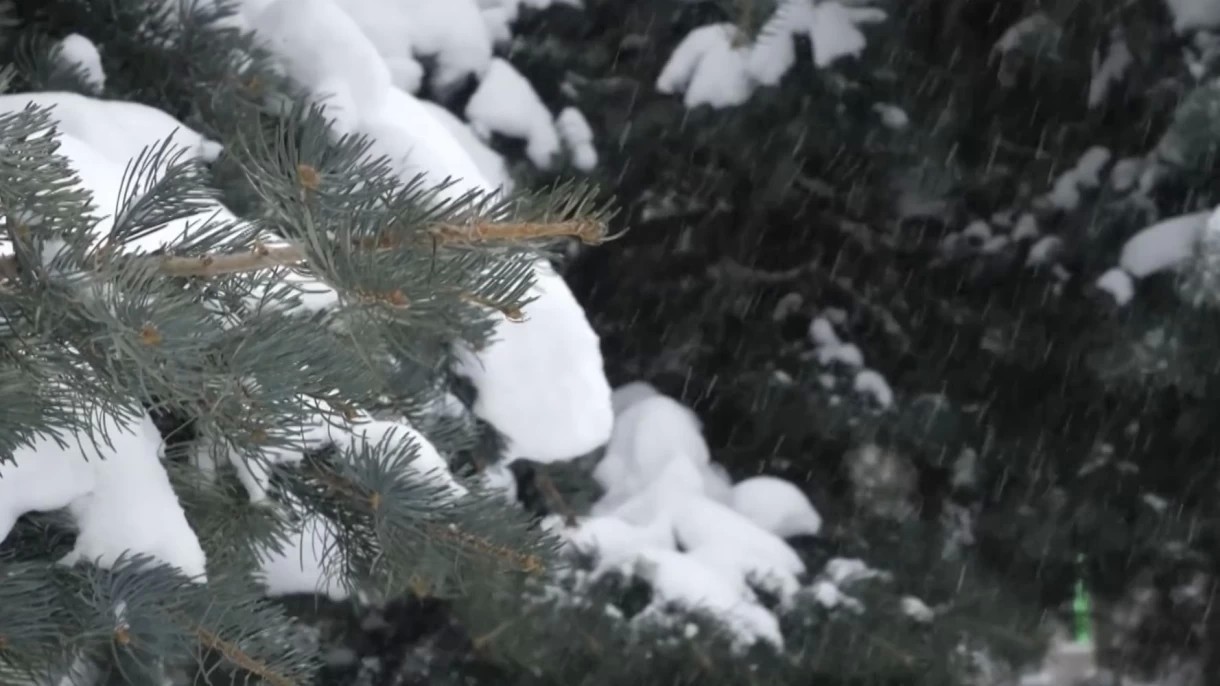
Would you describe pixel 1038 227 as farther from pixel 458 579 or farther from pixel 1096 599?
pixel 458 579

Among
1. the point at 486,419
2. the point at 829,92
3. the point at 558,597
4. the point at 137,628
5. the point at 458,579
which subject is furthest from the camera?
the point at 829,92

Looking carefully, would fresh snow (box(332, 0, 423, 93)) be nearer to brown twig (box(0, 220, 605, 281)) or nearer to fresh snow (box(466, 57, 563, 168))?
fresh snow (box(466, 57, 563, 168))

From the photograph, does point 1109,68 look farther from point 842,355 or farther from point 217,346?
point 217,346

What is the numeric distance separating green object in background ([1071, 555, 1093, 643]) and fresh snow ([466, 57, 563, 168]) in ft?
4.64

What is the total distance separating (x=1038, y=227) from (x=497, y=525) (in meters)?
1.74

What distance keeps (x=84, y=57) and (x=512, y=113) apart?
2.86 feet

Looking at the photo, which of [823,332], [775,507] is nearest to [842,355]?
[823,332]

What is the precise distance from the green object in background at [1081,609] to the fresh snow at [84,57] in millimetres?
2063

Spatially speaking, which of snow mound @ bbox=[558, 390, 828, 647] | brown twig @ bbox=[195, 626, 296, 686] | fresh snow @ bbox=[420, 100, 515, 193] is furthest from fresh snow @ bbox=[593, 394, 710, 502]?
brown twig @ bbox=[195, 626, 296, 686]

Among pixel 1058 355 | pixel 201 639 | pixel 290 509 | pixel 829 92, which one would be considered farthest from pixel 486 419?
pixel 1058 355

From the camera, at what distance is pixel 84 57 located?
1342 millimetres

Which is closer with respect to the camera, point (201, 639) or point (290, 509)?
point (201, 639)

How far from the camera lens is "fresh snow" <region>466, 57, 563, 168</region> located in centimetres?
206

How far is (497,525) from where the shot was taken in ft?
3.69
